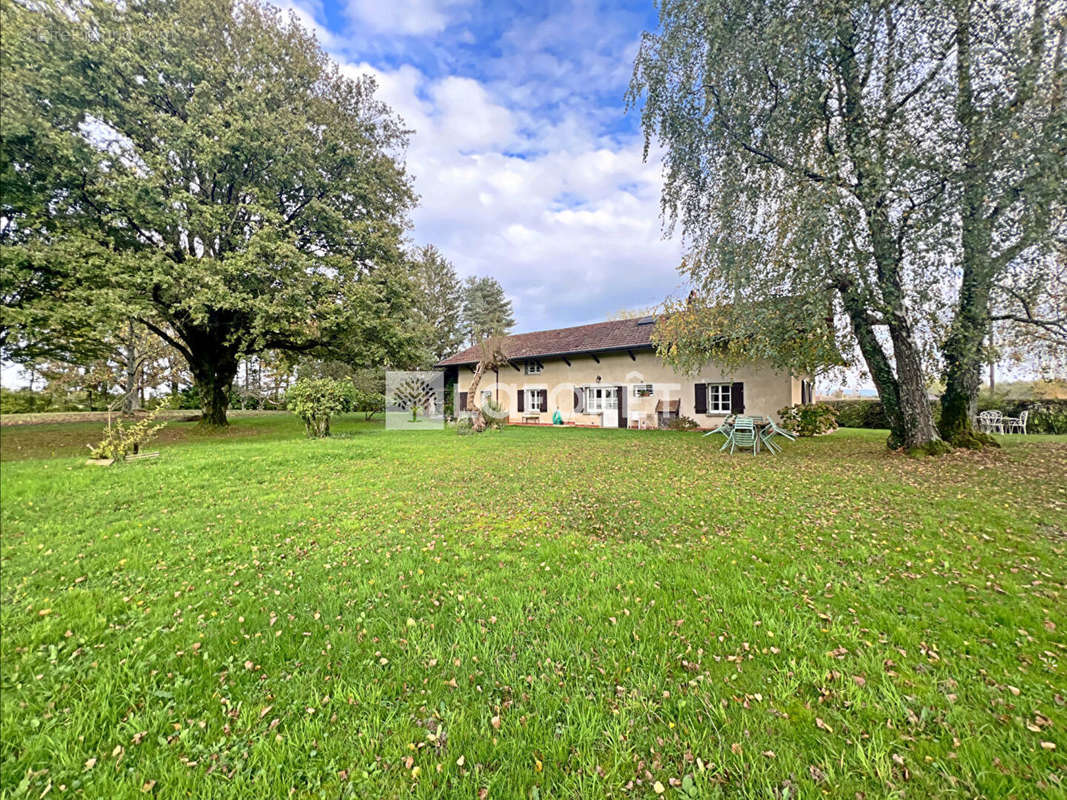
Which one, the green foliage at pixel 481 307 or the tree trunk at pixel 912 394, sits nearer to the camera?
the tree trunk at pixel 912 394

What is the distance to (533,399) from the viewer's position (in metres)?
20.0

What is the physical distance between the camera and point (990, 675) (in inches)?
78.6

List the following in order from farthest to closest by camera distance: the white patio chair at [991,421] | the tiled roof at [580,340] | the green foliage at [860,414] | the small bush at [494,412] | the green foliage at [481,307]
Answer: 1. the green foliage at [481,307]
2. the small bush at [494,412]
3. the tiled roof at [580,340]
4. the green foliage at [860,414]
5. the white patio chair at [991,421]

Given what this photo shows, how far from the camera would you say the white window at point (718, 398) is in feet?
49.0

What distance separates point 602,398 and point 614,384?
840 mm

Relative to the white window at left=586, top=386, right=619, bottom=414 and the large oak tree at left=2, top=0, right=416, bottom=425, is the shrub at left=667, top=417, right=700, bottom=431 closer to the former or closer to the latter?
the white window at left=586, top=386, right=619, bottom=414

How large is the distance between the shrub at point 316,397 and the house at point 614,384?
9.25m

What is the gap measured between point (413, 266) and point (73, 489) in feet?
39.5

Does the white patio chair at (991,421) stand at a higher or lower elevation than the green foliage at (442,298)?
lower

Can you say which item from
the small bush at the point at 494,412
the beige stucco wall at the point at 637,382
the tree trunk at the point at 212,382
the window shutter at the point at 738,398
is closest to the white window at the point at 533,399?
the beige stucco wall at the point at 637,382

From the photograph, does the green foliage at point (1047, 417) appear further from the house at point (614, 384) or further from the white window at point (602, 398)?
the white window at point (602, 398)

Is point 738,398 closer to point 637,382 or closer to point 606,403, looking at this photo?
point 637,382

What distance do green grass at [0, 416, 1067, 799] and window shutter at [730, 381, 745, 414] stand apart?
31.5ft

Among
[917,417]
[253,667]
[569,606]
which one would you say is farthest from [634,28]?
[253,667]
